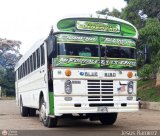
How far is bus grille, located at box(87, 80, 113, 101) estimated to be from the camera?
39.1 feet

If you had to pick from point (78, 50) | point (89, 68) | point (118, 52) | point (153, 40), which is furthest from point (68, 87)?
point (153, 40)

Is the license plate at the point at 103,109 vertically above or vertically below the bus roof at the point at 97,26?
below

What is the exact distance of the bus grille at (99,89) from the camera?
1192 cm

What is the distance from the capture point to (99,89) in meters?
12.0

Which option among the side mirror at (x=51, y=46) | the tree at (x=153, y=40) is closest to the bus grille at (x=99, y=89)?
the side mirror at (x=51, y=46)

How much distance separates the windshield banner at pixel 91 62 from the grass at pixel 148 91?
12197 millimetres

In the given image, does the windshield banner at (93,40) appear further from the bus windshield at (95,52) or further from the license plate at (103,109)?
the license plate at (103,109)

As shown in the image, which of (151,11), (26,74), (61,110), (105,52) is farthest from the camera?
(151,11)

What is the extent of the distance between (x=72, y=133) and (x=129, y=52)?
10.1ft

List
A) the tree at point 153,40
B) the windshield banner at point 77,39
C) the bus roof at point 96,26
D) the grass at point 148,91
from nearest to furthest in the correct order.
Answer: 1. the windshield banner at point 77,39
2. the bus roof at point 96,26
3. the tree at point 153,40
4. the grass at point 148,91

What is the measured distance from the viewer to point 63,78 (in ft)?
38.3

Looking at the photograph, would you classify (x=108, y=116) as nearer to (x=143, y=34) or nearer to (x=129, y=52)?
(x=129, y=52)

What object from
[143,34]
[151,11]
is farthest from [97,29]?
[151,11]

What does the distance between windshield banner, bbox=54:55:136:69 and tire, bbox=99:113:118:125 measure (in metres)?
2.39
